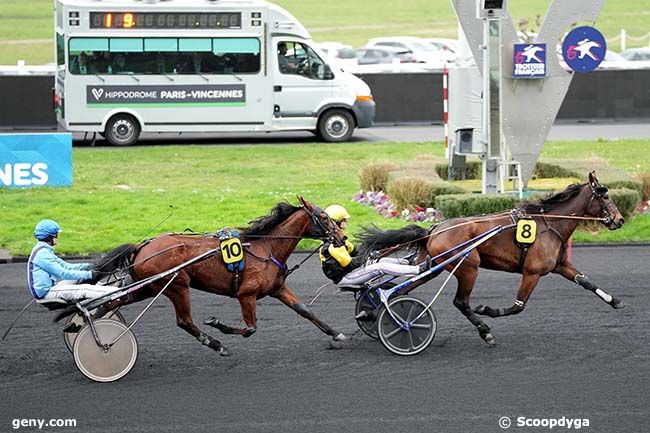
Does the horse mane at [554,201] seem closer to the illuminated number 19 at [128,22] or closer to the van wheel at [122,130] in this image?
the illuminated number 19 at [128,22]

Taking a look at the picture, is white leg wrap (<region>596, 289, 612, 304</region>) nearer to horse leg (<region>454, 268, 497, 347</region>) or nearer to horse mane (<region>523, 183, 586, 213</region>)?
horse mane (<region>523, 183, 586, 213</region>)

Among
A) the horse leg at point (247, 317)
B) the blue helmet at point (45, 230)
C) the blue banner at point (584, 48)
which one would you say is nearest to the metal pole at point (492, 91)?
the blue banner at point (584, 48)

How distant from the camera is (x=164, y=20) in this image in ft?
78.3

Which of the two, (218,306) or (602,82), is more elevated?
(602,82)

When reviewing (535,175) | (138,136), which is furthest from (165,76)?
(535,175)

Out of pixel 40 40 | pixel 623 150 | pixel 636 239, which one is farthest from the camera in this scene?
pixel 40 40

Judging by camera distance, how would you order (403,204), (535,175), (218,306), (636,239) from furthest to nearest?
Result: (535,175) < (403,204) < (636,239) < (218,306)

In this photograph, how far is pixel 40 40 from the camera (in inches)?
1980

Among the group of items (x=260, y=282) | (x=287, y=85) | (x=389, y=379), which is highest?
(x=287, y=85)

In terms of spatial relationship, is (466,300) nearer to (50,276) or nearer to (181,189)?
(50,276)

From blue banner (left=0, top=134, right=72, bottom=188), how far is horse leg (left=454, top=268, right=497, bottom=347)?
9.94 meters

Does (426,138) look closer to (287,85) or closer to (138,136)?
(287,85)

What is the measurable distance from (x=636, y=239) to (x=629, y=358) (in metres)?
5.74

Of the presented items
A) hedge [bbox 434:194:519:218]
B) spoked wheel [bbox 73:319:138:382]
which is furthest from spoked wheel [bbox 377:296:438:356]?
hedge [bbox 434:194:519:218]
